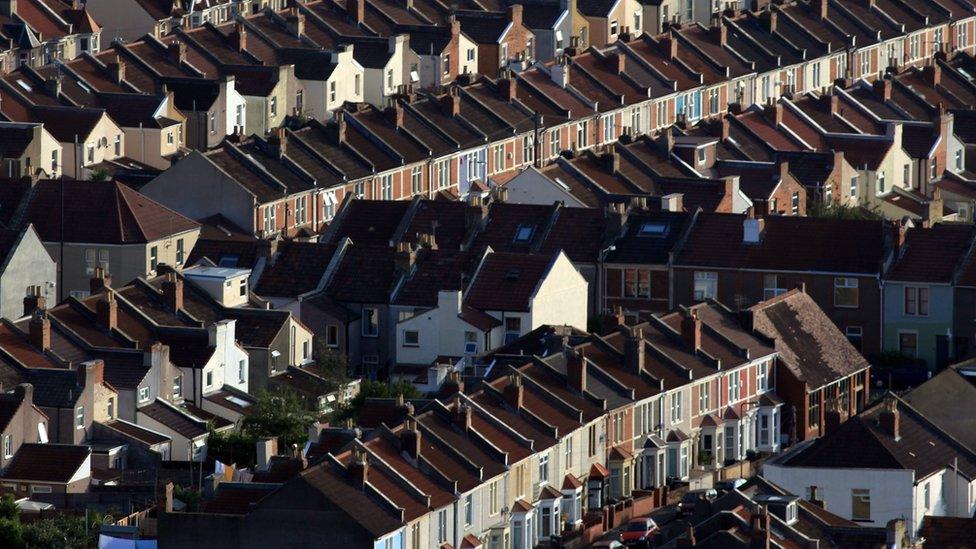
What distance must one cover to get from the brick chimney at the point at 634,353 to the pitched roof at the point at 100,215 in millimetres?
23879

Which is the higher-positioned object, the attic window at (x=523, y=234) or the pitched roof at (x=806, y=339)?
the attic window at (x=523, y=234)

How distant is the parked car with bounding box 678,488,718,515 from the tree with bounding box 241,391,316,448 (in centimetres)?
1170

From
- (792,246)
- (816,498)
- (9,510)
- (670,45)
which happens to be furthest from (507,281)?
(670,45)

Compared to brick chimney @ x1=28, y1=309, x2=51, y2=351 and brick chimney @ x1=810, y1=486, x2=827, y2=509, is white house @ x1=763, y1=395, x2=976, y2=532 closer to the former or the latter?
brick chimney @ x1=810, y1=486, x2=827, y2=509

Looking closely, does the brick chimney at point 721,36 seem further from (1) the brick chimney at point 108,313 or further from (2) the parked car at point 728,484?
(2) the parked car at point 728,484

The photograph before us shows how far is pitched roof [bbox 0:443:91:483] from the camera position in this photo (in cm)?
11525

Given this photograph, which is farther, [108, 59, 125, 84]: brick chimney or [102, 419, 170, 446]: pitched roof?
[108, 59, 125, 84]: brick chimney

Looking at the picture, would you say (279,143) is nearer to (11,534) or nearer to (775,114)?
(775,114)

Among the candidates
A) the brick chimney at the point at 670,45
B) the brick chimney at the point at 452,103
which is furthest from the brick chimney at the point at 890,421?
the brick chimney at the point at 670,45

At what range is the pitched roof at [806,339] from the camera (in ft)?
436

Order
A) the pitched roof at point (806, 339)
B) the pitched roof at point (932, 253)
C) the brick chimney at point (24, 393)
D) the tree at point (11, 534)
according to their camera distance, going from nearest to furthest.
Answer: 1. the tree at point (11, 534)
2. the brick chimney at point (24, 393)
3. the pitched roof at point (806, 339)
4. the pitched roof at point (932, 253)

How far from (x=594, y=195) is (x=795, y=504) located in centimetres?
5433

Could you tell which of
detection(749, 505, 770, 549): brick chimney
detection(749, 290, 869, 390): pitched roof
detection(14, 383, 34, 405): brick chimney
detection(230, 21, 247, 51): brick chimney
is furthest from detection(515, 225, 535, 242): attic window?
detection(230, 21, 247, 51): brick chimney

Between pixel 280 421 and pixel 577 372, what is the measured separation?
9.19 m
